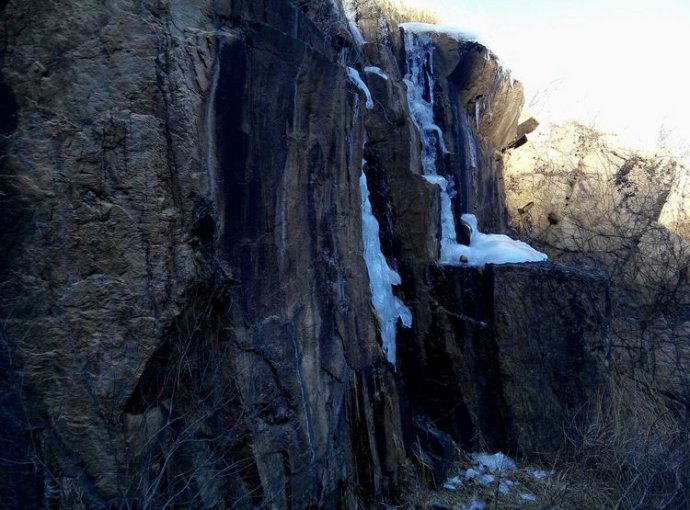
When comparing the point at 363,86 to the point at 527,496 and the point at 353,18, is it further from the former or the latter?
the point at 527,496

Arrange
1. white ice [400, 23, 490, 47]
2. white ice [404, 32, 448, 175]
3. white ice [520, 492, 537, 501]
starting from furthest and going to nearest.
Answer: white ice [400, 23, 490, 47] → white ice [404, 32, 448, 175] → white ice [520, 492, 537, 501]

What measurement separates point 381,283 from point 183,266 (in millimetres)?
2522

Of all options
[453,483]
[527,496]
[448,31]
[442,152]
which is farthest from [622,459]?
[448,31]

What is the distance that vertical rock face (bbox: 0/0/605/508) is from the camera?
263 cm

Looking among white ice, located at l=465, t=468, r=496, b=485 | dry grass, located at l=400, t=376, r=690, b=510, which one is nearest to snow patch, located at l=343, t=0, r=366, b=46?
dry grass, located at l=400, t=376, r=690, b=510

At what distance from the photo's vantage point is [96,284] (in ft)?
8.91

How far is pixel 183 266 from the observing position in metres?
2.88

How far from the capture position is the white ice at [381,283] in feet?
16.3

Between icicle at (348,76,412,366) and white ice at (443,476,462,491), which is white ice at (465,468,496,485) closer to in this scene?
white ice at (443,476,462,491)

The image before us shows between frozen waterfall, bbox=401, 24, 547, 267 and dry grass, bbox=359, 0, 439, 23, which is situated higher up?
dry grass, bbox=359, 0, 439, 23

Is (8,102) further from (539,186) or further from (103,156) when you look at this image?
(539,186)

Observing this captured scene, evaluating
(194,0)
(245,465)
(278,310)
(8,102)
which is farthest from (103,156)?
(245,465)

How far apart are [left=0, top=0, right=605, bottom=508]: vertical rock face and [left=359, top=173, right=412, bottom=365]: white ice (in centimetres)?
60

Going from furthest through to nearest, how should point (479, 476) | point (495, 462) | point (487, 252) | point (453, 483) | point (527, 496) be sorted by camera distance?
point (487, 252)
point (495, 462)
point (479, 476)
point (453, 483)
point (527, 496)
